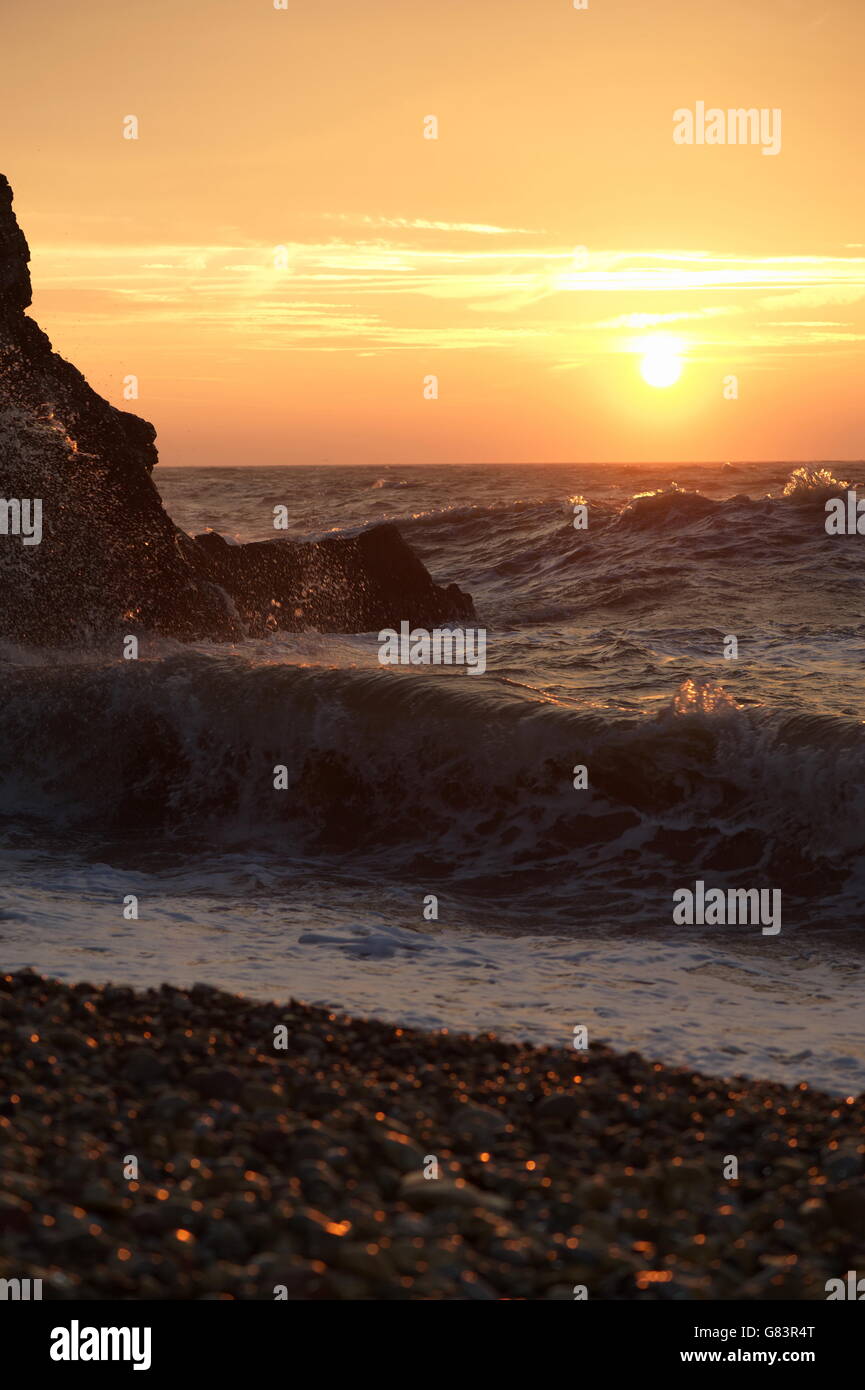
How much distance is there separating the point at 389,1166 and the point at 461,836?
657cm

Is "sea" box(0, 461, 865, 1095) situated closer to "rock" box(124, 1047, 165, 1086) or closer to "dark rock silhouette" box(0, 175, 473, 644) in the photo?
"dark rock silhouette" box(0, 175, 473, 644)

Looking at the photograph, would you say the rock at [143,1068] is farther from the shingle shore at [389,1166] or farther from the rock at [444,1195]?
the rock at [444,1195]

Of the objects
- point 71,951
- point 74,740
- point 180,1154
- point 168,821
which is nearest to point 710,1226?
point 180,1154

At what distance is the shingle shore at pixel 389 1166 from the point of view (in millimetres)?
3660

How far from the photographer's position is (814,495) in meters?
35.8

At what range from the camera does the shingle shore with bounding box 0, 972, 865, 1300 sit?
3660 millimetres

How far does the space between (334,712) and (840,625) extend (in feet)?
39.5

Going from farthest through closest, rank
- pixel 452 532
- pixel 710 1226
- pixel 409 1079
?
pixel 452 532, pixel 409 1079, pixel 710 1226

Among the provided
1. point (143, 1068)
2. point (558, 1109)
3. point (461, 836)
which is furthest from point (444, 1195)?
point (461, 836)

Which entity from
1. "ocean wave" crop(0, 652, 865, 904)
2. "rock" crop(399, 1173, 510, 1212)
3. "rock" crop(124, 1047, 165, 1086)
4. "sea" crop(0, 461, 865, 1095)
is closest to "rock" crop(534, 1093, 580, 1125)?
"rock" crop(399, 1173, 510, 1212)

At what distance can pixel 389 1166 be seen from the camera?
14.1ft

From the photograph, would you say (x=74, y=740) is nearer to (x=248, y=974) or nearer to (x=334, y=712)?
(x=334, y=712)

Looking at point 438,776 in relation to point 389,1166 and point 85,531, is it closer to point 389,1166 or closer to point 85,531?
point 85,531
